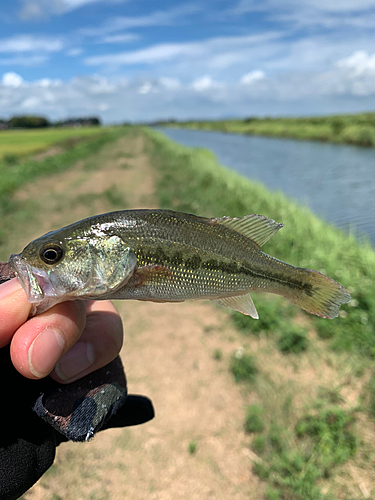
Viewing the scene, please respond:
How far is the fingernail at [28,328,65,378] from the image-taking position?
1.63 metres

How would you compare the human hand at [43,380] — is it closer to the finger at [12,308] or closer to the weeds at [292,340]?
the finger at [12,308]

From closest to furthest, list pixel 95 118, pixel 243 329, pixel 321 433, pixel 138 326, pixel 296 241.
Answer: pixel 321 433
pixel 243 329
pixel 138 326
pixel 296 241
pixel 95 118

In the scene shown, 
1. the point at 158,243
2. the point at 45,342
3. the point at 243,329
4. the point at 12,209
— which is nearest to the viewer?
the point at 45,342

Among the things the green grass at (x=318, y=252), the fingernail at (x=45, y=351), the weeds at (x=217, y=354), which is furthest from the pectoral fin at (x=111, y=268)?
the green grass at (x=318, y=252)

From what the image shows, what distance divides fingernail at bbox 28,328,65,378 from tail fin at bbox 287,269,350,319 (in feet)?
4.90

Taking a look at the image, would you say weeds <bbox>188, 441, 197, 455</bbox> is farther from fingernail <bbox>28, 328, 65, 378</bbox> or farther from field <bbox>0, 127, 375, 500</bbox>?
fingernail <bbox>28, 328, 65, 378</bbox>

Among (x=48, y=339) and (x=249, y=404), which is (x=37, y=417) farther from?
(x=249, y=404)

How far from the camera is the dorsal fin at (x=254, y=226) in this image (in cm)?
215

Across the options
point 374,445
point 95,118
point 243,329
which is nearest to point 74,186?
point 243,329

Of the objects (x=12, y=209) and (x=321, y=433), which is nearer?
(x=321, y=433)

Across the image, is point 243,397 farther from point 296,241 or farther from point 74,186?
point 74,186

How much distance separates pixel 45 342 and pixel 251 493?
10.7 ft

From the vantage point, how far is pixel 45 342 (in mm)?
1674

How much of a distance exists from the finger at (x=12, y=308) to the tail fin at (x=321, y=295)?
1651 millimetres
